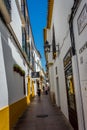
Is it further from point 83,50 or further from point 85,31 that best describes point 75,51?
point 85,31

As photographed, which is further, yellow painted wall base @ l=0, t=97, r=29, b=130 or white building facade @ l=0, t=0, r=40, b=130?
white building facade @ l=0, t=0, r=40, b=130

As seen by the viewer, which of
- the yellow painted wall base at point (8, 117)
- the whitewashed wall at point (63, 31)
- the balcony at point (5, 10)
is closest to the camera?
the yellow painted wall base at point (8, 117)

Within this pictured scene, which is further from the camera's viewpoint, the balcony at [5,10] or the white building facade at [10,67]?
the white building facade at [10,67]

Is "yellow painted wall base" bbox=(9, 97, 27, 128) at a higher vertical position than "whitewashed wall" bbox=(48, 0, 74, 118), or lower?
lower

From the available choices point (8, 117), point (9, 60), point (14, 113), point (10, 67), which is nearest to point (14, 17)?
point (9, 60)

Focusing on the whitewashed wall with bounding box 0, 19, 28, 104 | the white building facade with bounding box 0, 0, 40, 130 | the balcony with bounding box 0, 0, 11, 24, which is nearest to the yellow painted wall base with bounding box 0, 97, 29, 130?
the white building facade with bounding box 0, 0, 40, 130

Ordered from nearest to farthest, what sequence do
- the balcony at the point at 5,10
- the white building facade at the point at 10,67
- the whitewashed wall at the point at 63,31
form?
1. the balcony at the point at 5,10
2. the white building facade at the point at 10,67
3. the whitewashed wall at the point at 63,31

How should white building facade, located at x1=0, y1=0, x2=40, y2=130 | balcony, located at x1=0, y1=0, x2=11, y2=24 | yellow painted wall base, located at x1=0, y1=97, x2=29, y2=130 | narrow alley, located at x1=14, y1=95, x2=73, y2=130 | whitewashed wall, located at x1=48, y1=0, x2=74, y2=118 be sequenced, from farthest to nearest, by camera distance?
narrow alley, located at x1=14, y1=95, x2=73, y2=130, whitewashed wall, located at x1=48, y1=0, x2=74, y2=118, white building facade, located at x1=0, y1=0, x2=40, y2=130, balcony, located at x1=0, y1=0, x2=11, y2=24, yellow painted wall base, located at x1=0, y1=97, x2=29, y2=130

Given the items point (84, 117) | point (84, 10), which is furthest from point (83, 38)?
point (84, 117)

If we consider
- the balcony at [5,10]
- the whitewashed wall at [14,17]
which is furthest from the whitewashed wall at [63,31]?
the whitewashed wall at [14,17]

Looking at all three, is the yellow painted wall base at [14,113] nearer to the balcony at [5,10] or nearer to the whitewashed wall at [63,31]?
the whitewashed wall at [63,31]

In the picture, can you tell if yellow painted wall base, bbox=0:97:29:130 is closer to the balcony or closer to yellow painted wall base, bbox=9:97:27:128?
yellow painted wall base, bbox=9:97:27:128

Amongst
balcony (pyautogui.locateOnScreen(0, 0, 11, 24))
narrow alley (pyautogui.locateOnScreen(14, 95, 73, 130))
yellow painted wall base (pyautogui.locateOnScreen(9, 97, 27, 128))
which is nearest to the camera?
balcony (pyautogui.locateOnScreen(0, 0, 11, 24))

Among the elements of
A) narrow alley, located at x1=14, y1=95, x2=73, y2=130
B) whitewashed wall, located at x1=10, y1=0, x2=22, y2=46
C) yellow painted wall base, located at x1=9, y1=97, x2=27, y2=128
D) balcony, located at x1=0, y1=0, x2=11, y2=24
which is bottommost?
narrow alley, located at x1=14, y1=95, x2=73, y2=130
